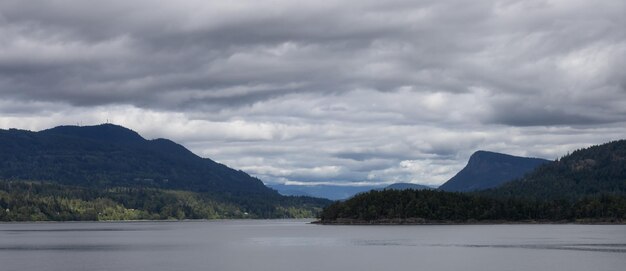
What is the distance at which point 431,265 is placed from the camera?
143625 mm

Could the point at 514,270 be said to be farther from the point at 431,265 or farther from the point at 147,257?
the point at 147,257

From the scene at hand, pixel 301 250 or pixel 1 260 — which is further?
pixel 301 250

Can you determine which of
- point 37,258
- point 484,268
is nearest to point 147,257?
point 37,258

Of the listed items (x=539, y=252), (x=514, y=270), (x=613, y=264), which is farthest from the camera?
(x=539, y=252)

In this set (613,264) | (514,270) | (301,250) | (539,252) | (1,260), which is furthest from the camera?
(301,250)

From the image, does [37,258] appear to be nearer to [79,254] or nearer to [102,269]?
[79,254]

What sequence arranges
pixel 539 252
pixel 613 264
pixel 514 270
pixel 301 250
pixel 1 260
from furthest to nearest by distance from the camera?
pixel 301 250 < pixel 539 252 < pixel 1 260 < pixel 613 264 < pixel 514 270

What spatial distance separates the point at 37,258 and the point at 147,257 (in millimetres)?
23354

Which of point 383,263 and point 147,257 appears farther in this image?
point 147,257

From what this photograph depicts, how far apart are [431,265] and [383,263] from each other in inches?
388

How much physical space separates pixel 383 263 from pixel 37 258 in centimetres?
7547

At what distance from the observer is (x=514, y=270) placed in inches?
5182

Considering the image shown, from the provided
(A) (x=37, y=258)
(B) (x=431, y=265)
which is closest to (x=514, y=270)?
(B) (x=431, y=265)

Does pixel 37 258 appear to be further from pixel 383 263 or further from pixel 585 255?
pixel 585 255
